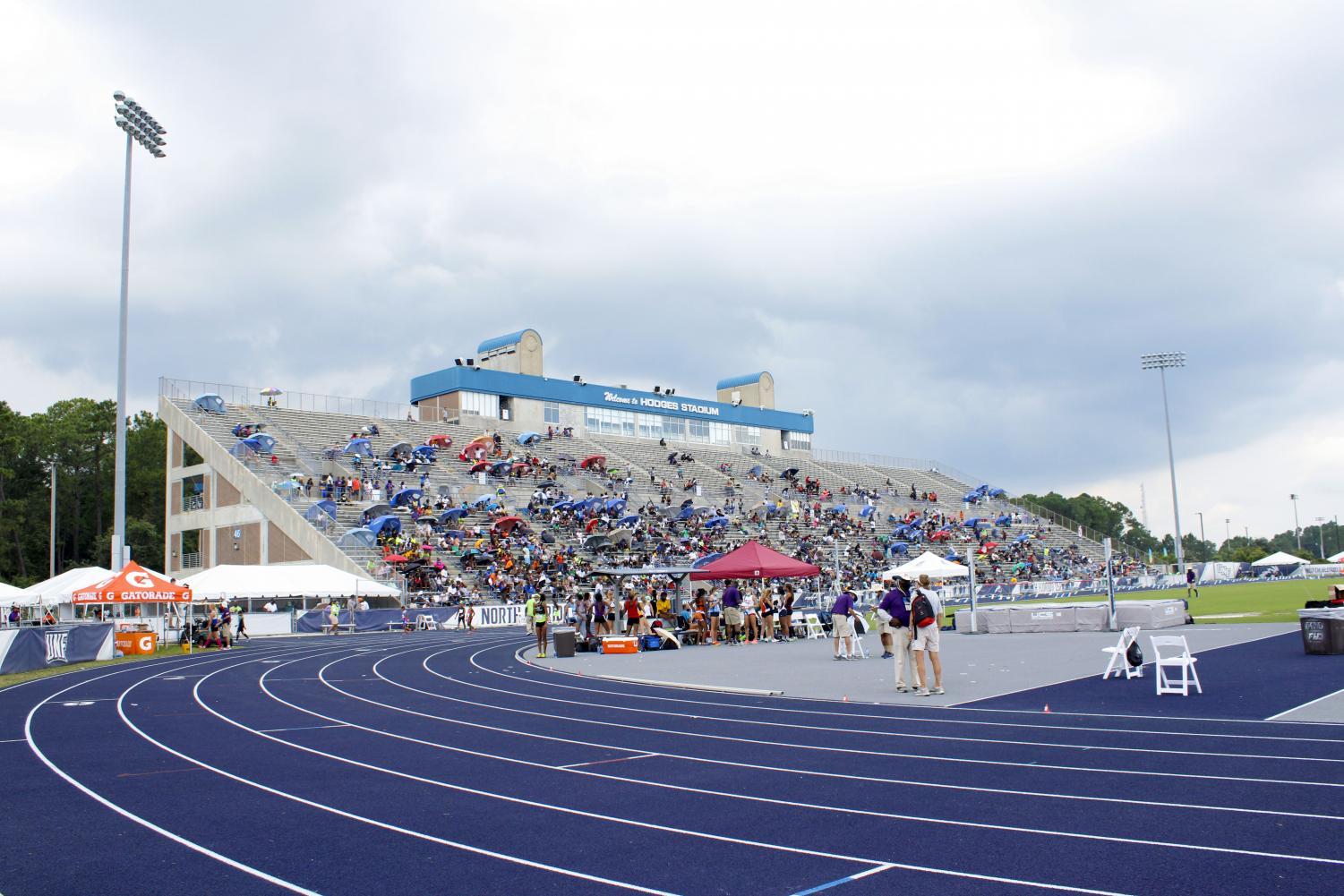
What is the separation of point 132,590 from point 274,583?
28.8 ft

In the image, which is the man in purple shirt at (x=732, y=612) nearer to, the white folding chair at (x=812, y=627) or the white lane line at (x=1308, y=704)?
the white folding chair at (x=812, y=627)

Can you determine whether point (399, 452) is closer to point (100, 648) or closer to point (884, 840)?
point (100, 648)

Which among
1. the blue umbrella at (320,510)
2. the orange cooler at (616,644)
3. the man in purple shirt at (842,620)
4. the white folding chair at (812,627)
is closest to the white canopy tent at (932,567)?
the white folding chair at (812,627)

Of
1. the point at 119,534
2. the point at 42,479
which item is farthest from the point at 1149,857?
the point at 42,479

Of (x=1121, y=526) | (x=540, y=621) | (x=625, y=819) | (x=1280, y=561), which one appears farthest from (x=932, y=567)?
(x=1121, y=526)

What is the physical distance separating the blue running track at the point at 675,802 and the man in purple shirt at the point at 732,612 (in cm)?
1516

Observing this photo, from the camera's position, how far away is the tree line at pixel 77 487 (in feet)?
242

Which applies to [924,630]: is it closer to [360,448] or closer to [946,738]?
[946,738]

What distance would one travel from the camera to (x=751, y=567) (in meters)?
31.4

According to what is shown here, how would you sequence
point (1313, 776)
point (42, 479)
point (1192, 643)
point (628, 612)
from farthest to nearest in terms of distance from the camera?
point (42, 479) < point (628, 612) < point (1192, 643) < point (1313, 776)

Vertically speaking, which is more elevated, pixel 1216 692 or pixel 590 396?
pixel 590 396

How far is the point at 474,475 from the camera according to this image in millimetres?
56938

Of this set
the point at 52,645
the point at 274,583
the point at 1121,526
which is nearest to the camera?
the point at 52,645

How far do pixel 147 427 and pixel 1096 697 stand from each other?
83.2 metres
